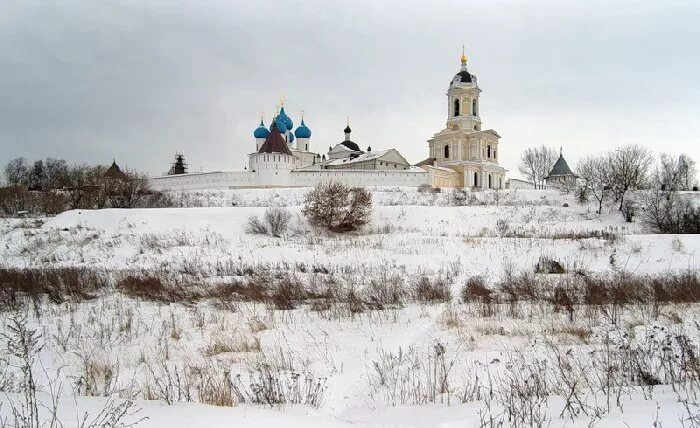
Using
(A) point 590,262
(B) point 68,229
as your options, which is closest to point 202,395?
(A) point 590,262

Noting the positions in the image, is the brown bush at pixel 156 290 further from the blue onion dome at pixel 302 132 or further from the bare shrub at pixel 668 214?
the blue onion dome at pixel 302 132

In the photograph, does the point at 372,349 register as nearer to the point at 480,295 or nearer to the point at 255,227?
the point at 480,295

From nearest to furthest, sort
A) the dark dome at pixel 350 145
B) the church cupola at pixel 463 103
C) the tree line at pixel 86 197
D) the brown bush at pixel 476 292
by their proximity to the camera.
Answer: the brown bush at pixel 476 292
the tree line at pixel 86 197
the church cupola at pixel 463 103
the dark dome at pixel 350 145

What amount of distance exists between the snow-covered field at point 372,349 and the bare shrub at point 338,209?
287 inches

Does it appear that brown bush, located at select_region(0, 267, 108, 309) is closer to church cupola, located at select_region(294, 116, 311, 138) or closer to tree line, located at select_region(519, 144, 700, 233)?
tree line, located at select_region(519, 144, 700, 233)

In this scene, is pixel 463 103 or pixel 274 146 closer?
pixel 274 146

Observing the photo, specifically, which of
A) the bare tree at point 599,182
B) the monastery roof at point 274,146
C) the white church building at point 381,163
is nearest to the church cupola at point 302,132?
the white church building at point 381,163

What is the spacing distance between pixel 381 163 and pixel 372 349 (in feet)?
154

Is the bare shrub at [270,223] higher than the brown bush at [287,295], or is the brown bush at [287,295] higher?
the bare shrub at [270,223]

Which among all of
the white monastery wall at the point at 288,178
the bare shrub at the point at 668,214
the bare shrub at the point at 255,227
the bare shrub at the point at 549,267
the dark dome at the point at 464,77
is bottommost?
the bare shrub at the point at 549,267

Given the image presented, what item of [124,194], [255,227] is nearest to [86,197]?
[124,194]

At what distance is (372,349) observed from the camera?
594 cm

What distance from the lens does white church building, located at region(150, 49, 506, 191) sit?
47.6 metres

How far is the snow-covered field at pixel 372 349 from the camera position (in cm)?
360
